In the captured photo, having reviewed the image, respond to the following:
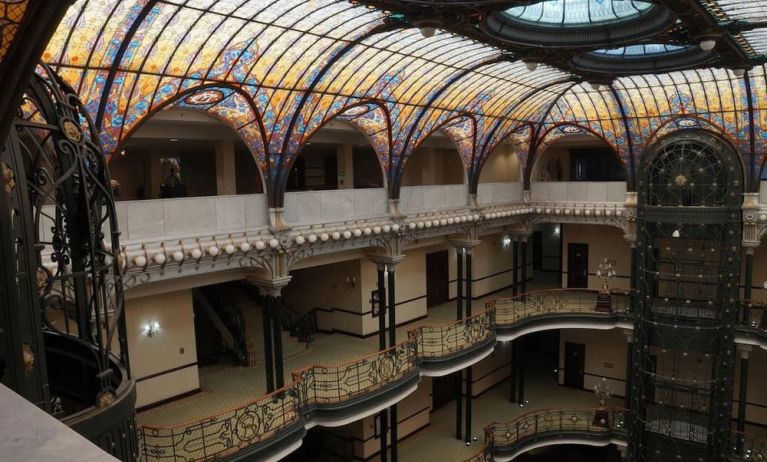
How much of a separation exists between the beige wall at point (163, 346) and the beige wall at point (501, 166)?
1510 cm

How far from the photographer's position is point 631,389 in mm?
21219

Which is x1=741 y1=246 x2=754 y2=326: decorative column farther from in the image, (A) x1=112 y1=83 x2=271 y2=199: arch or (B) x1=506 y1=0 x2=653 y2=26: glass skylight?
(A) x1=112 y1=83 x2=271 y2=199: arch

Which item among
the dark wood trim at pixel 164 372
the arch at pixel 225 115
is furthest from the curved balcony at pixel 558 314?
the arch at pixel 225 115

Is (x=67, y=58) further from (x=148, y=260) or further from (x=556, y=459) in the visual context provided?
(x=556, y=459)

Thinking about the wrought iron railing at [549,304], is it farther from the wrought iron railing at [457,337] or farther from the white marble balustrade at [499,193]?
the white marble balustrade at [499,193]

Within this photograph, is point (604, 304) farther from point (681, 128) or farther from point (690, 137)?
point (681, 128)

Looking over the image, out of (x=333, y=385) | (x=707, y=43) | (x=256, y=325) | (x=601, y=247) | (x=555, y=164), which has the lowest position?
(x=333, y=385)

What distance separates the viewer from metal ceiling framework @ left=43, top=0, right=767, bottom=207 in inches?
408

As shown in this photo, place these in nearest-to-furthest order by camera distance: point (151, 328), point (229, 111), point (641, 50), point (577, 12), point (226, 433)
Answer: point (226, 433), point (229, 111), point (577, 12), point (151, 328), point (641, 50)

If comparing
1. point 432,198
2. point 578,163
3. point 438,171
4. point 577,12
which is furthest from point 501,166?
point 577,12

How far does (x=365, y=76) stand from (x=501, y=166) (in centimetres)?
1408

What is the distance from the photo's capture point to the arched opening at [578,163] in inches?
1053

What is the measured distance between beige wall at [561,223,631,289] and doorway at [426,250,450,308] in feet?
18.5

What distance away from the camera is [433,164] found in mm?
24766
